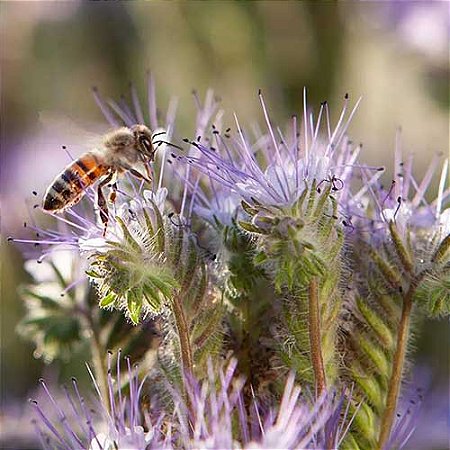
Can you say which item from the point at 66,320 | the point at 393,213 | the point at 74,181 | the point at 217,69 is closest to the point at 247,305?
the point at 393,213

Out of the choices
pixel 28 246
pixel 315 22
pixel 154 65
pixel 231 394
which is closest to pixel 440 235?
pixel 231 394

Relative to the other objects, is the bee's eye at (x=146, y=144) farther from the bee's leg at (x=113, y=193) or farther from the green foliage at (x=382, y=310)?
the green foliage at (x=382, y=310)

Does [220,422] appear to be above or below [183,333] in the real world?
Answer: below

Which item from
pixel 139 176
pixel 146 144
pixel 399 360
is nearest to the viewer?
pixel 399 360

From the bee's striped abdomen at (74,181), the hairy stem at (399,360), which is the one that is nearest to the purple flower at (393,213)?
the hairy stem at (399,360)

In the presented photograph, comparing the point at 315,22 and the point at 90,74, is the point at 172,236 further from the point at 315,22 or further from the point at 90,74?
the point at 90,74

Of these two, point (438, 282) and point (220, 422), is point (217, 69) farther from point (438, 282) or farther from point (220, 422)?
point (220, 422)
